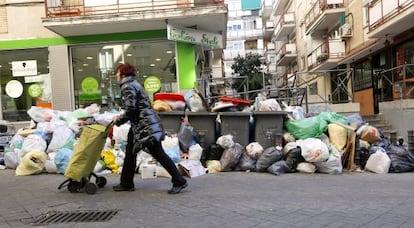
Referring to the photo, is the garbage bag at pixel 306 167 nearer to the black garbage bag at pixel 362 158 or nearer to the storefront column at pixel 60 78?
the black garbage bag at pixel 362 158

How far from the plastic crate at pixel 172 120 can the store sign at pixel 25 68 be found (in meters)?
7.19

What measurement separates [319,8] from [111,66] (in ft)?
57.4

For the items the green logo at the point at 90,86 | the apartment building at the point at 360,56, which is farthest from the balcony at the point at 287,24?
the green logo at the point at 90,86

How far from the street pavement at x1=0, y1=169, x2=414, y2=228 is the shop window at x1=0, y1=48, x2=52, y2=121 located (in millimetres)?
7153

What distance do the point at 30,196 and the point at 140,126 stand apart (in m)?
1.85

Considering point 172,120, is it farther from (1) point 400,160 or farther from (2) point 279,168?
(1) point 400,160

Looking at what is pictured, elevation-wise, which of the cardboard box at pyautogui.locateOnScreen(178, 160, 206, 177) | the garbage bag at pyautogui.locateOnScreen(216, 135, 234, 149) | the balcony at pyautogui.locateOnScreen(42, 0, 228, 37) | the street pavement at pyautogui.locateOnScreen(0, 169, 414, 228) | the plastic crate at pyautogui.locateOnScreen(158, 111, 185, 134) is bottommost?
the street pavement at pyautogui.locateOnScreen(0, 169, 414, 228)

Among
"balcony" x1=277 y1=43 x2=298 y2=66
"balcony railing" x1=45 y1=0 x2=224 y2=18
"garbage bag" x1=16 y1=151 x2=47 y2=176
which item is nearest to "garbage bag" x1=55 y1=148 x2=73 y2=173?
"garbage bag" x1=16 y1=151 x2=47 y2=176

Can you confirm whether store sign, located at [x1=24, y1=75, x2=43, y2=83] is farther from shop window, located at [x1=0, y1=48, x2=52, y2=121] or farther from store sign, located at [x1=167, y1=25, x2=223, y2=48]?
→ store sign, located at [x1=167, y1=25, x2=223, y2=48]

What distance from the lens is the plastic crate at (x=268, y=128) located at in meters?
8.88

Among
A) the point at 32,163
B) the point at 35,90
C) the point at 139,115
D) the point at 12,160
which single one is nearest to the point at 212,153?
the point at 139,115

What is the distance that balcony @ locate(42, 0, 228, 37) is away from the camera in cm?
1299

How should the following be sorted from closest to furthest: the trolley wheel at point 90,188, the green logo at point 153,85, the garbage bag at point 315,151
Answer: the trolley wheel at point 90,188 → the garbage bag at point 315,151 → the green logo at point 153,85

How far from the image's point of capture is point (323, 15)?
27016 millimetres
